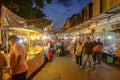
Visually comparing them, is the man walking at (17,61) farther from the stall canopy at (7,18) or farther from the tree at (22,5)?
the tree at (22,5)

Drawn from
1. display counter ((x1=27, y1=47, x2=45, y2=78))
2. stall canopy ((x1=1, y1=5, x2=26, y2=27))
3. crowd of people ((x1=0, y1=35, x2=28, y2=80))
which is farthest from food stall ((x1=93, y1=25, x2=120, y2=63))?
crowd of people ((x1=0, y1=35, x2=28, y2=80))

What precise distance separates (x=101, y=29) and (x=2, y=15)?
608 inches

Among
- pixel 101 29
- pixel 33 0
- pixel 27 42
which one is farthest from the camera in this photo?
pixel 101 29

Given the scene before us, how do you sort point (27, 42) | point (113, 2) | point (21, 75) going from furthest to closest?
point (113, 2), point (27, 42), point (21, 75)

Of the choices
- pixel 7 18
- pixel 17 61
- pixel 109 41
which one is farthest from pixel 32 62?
pixel 109 41

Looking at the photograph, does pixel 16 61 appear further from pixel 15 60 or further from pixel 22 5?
pixel 22 5

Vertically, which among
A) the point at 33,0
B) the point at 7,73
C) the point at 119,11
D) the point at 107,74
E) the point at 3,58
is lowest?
the point at 107,74

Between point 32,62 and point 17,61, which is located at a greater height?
point 17,61

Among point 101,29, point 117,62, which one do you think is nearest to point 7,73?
point 117,62

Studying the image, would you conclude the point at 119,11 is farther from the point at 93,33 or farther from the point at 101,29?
the point at 93,33

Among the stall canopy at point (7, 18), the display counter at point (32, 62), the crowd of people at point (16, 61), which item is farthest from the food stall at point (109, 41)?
the crowd of people at point (16, 61)

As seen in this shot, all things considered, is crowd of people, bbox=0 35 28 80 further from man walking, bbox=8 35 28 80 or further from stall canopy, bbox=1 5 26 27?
stall canopy, bbox=1 5 26 27

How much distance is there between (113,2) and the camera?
706 inches

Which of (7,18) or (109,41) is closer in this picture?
(7,18)
